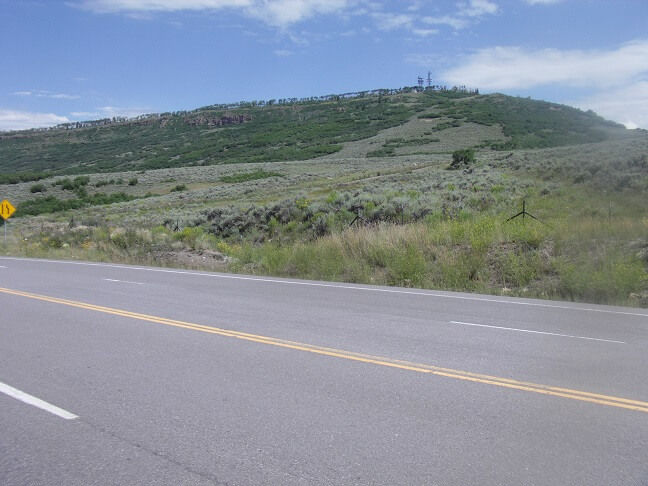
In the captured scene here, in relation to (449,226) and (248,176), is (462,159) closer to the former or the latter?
(449,226)

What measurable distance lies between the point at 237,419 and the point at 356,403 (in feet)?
3.66

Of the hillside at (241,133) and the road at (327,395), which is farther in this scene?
the hillside at (241,133)

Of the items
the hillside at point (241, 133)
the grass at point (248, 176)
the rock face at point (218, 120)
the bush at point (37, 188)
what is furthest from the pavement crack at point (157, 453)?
the rock face at point (218, 120)

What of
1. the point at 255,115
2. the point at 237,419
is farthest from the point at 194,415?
the point at 255,115

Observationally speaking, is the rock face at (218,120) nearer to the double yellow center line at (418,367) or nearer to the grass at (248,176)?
the grass at (248,176)

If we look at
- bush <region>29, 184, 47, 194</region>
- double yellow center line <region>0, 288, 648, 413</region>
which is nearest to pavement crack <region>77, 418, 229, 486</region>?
double yellow center line <region>0, 288, 648, 413</region>

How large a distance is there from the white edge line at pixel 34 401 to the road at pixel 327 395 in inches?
1.1

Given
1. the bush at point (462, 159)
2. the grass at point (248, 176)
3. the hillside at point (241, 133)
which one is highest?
the hillside at point (241, 133)

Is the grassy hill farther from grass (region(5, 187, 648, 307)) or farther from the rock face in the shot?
the rock face

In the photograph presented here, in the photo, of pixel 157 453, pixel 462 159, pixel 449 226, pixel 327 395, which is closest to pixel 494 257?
pixel 449 226

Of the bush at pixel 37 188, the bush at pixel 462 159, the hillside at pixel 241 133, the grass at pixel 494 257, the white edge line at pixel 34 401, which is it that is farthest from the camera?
the hillside at pixel 241 133

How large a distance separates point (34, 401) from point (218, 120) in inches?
6046

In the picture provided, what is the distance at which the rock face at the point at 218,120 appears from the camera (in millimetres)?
153262

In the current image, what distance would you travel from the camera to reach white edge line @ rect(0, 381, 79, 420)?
5.67 meters
